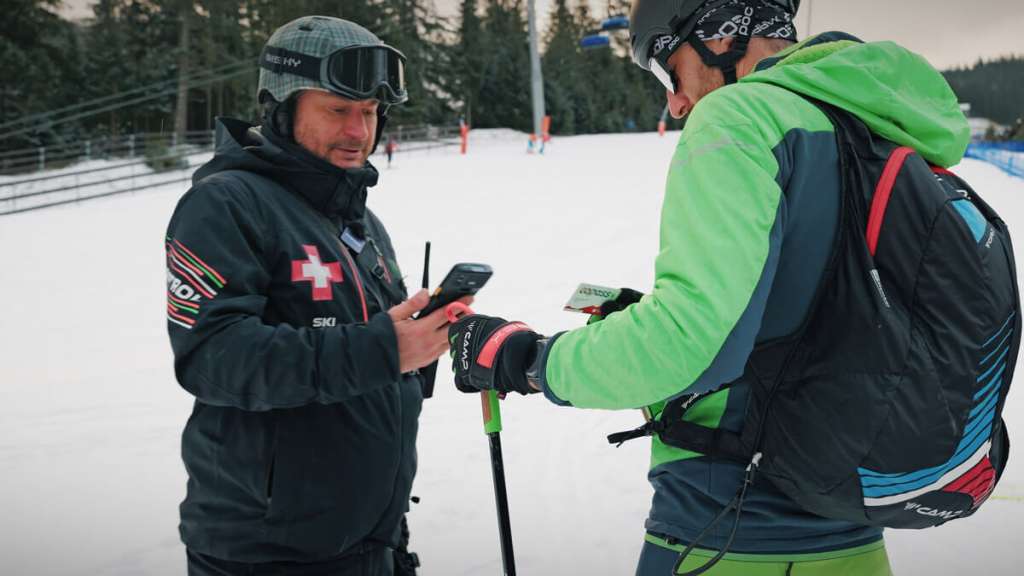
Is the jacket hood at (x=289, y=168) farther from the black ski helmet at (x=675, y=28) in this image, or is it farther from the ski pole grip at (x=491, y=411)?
the black ski helmet at (x=675, y=28)

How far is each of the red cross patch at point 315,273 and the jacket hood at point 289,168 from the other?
22 cm

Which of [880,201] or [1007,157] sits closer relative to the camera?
[880,201]

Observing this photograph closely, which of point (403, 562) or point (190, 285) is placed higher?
point (190, 285)

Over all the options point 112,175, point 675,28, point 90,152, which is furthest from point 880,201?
point 90,152

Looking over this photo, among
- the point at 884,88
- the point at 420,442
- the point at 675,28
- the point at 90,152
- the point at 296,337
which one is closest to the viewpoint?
the point at 884,88

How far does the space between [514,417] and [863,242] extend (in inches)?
196

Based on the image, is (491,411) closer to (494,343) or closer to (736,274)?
(494,343)

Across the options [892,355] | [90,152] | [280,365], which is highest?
[892,355]

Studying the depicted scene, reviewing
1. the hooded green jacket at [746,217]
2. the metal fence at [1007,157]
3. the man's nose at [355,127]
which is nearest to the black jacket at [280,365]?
the man's nose at [355,127]

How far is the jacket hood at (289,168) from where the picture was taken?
7.11 ft

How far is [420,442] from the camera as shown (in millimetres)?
5746

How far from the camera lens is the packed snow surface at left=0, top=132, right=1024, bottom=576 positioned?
4160 mm

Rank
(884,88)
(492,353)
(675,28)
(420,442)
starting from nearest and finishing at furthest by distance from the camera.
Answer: (884,88) < (492,353) < (675,28) < (420,442)

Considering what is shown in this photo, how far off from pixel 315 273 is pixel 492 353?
2.13 feet
